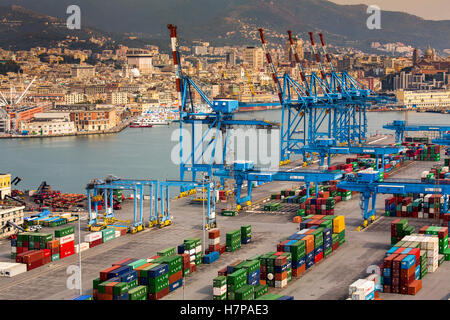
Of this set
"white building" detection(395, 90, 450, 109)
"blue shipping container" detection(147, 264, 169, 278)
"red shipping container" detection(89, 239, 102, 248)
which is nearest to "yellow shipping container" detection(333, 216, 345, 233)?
"blue shipping container" detection(147, 264, 169, 278)

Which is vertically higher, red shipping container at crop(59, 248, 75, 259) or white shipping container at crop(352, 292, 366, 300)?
white shipping container at crop(352, 292, 366, 300)

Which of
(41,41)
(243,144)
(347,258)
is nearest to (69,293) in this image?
(347,258)

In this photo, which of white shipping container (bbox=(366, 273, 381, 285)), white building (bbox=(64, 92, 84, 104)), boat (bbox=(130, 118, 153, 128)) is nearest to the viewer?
white shipping container (bbox=(366, 273, 381, 285))

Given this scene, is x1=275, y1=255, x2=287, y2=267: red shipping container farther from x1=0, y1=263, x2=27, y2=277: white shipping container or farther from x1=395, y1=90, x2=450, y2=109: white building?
x1=395, y1=90, x2=450, y2=109: white building

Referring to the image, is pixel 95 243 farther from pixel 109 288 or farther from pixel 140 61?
pixel 140 61

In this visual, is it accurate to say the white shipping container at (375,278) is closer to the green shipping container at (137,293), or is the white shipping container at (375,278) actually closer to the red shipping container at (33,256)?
the green shipping container at (137,293)
